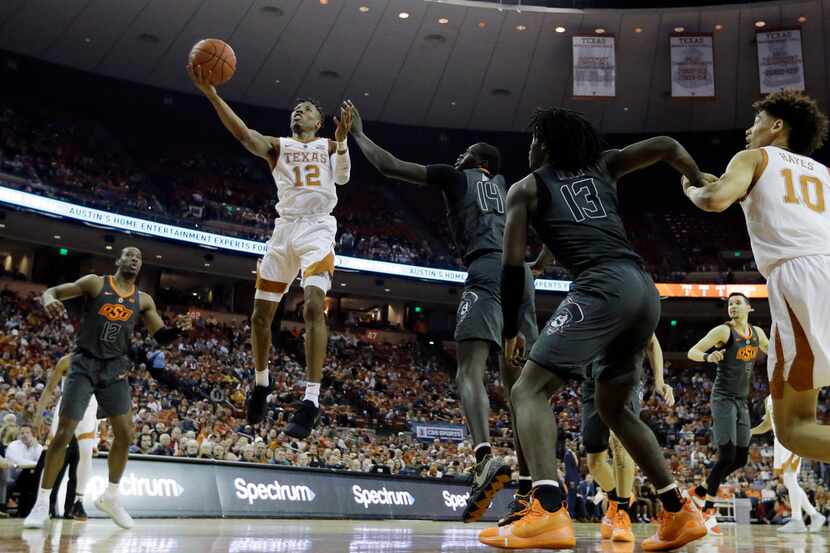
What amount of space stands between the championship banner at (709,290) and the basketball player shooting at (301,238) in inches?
946

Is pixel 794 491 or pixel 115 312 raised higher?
pixel 115 312

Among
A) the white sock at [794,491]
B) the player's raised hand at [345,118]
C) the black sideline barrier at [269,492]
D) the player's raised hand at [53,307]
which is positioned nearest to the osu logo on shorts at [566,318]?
the player's raised hand at [345,118]

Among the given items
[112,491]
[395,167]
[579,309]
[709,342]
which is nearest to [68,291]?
[112,491]

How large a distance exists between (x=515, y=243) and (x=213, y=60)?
2943mm

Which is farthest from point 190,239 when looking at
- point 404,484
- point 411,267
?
point 404,484

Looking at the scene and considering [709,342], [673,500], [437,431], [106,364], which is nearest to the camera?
[673,500]

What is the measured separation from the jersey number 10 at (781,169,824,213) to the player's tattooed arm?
15.7 feet

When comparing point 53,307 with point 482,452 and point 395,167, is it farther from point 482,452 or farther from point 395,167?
point 482,452

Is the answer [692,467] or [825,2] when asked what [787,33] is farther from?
[692,467]

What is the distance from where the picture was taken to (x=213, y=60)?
569cm

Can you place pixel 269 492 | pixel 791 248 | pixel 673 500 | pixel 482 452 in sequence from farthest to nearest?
→ pixel 269 492, pixel 482 452, pixel 673 500, pixel 791 248

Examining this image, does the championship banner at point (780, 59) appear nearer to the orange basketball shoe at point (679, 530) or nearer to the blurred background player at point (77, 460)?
the blurred background player at point (77, 460)

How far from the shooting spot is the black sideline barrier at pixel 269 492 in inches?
356

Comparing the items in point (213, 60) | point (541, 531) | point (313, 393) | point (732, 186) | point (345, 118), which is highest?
point (213, 60)
